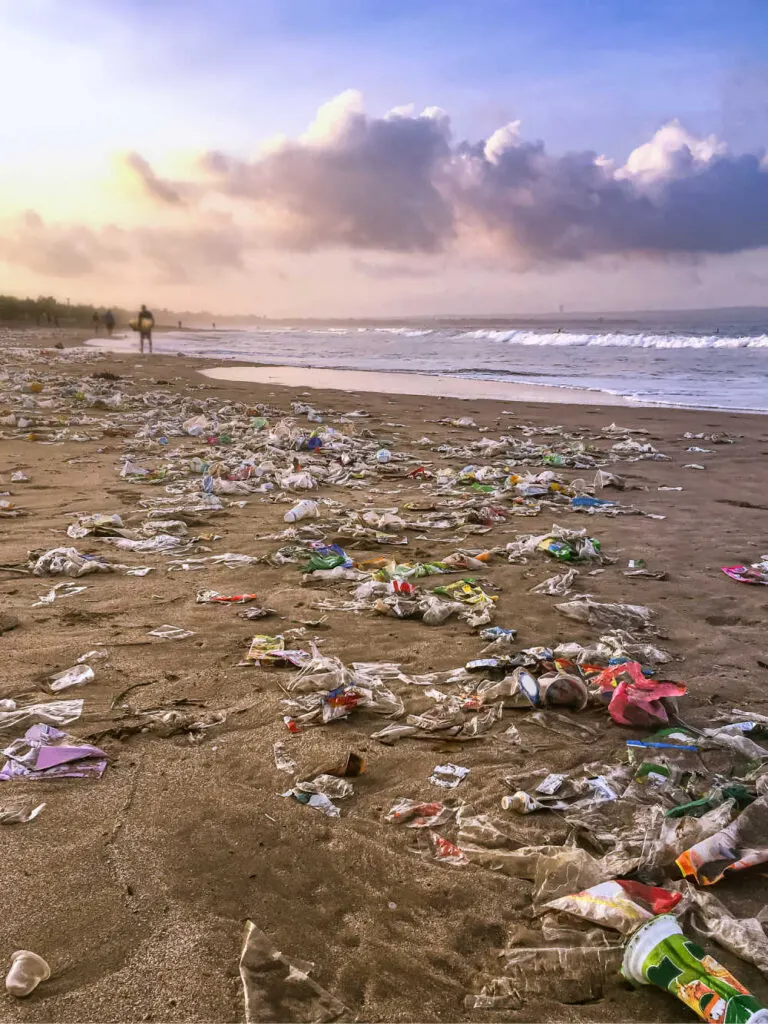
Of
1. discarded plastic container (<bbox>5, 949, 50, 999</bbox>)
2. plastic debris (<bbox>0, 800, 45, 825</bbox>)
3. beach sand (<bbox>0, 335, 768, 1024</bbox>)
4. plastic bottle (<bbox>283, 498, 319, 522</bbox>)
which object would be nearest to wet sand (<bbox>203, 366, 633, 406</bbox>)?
plastic bottle (<bbox>283, 498, 319, 522</bbox>)

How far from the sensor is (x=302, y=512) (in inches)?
244

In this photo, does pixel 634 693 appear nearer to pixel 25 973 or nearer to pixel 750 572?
pixel 750 572

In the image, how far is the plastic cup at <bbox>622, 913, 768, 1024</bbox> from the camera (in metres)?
1.67

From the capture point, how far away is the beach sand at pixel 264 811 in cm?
179

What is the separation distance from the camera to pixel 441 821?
2453mm

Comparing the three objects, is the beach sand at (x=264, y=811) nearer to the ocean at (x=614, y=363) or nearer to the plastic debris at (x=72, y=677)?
the plastic debris at (x=72, y=677)

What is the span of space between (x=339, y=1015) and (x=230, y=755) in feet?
4.01

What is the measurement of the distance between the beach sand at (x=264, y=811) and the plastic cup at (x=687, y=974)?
5cm

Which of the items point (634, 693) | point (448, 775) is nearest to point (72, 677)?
point (448, 775)

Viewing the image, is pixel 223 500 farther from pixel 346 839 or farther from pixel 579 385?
pixel 579 385

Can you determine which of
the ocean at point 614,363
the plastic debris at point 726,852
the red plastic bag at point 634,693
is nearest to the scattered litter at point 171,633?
the red plastic bag at point 634,693

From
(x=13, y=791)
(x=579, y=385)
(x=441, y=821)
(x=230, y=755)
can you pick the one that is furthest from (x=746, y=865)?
(x=579, y=385)

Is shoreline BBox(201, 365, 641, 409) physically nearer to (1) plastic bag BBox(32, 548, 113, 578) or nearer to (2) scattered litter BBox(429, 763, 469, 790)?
(1) plastic bag BBox(32, 548, 113, 578)

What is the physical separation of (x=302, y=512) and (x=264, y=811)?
3925 mm
